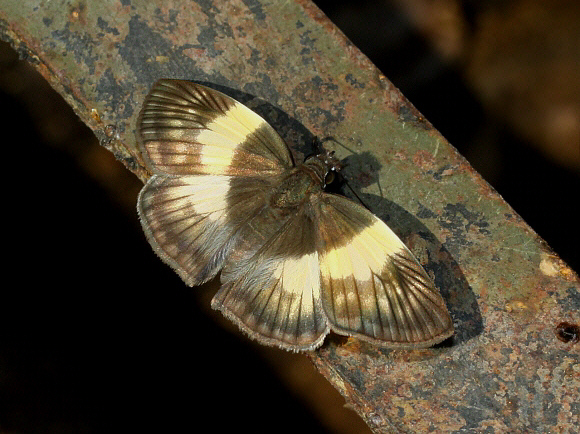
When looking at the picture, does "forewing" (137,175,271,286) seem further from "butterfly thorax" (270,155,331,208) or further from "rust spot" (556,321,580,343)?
"rust spot" (556,321,580,343)

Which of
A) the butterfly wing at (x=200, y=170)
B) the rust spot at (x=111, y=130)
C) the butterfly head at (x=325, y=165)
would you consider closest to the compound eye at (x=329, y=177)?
the butterfly head at (x=325, y=165)

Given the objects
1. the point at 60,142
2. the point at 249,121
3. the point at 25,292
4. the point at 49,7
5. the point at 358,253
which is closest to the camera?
the point at 358,253

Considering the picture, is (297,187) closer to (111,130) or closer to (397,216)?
(397,216)

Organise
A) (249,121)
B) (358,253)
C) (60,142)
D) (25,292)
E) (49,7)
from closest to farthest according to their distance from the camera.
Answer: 1. (358,253)
2. (249,121)
3. (49,7)
4. (25,292)
5. (60,142)

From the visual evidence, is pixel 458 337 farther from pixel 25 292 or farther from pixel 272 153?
pixel 25 292

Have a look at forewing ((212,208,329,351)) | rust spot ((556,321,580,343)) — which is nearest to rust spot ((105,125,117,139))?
forewing ((212,208,329,351))

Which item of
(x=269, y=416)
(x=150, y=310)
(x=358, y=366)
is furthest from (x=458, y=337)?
(x=150, y=310)

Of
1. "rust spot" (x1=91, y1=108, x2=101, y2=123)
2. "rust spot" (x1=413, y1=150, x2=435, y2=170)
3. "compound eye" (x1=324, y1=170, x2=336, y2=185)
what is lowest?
"rust spot" (x1=413, y1=150, x2=435, y2=170)
